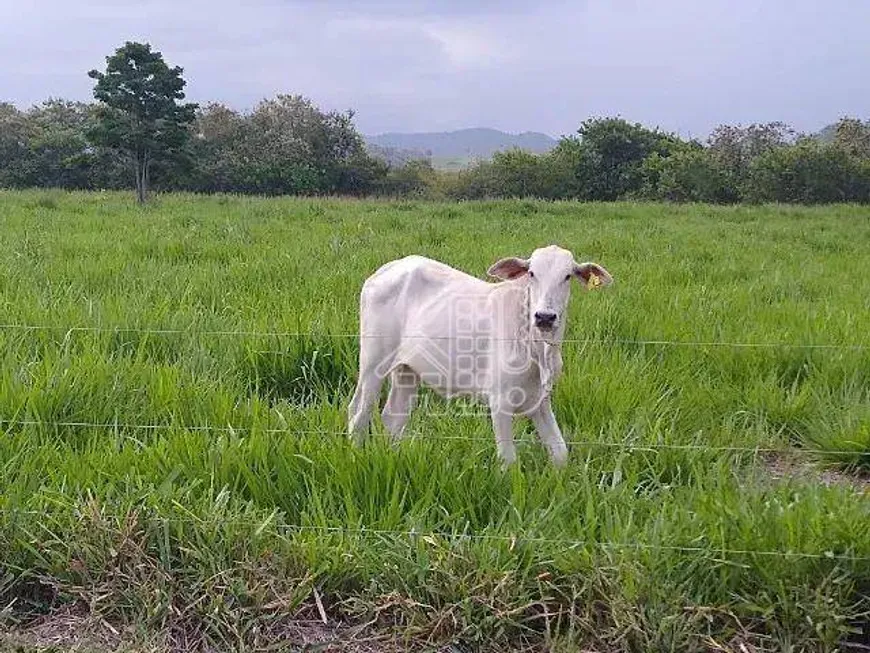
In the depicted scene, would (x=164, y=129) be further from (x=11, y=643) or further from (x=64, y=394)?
(x=11, y=643)

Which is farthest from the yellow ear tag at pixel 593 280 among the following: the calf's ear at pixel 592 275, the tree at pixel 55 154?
the tree at pixel 55 154

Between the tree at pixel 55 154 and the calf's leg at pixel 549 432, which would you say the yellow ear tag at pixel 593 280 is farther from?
the tree at pixel 55 154

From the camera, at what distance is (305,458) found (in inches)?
121

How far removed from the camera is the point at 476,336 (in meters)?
3.18

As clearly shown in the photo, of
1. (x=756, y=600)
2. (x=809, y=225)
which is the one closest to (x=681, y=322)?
(x=756, y=600)

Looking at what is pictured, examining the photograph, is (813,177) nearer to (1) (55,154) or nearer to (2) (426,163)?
(2) (426,163)

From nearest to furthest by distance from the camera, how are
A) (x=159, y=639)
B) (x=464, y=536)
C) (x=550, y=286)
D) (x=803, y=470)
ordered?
1. (x=159, y=639)
2. (x=464, y=536)
3. (x=550, y=286)
4. (x=803, y=470)

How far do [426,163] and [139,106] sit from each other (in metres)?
33.1

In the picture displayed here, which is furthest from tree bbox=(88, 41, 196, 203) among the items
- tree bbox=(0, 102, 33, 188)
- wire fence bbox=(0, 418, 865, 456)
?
tree bbox=(0, 102, 33, 188)

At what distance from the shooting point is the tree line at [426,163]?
99.1 feet

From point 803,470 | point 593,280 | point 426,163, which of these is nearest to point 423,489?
point 593,280

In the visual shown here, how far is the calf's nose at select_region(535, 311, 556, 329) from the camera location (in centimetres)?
272

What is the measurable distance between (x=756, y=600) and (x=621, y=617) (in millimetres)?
425

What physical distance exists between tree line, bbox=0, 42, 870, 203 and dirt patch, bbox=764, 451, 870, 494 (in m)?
19.3
